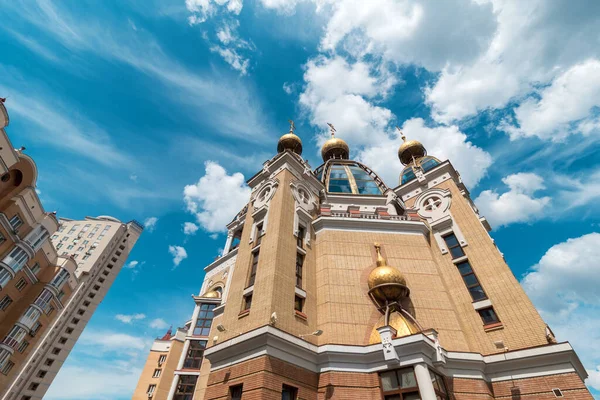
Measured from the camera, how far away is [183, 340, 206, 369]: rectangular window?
76.4ft

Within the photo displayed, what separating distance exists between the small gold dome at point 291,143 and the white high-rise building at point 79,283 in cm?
3822

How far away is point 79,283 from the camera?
6656 centimetres

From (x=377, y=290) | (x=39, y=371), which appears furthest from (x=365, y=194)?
(x=39, y=371)

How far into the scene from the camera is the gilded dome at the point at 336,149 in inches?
1779

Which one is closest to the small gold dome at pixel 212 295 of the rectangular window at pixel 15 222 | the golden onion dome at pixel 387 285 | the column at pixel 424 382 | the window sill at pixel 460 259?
the golden onion dome at pixel 387 285

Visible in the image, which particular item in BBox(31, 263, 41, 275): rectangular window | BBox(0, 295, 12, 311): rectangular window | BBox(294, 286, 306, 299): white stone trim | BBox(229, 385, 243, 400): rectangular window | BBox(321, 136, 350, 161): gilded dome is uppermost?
BBox(321, 136, 350, 161): gilded dome

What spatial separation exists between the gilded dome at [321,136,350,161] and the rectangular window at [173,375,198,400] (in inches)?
1276

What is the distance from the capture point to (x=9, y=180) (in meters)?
32.9

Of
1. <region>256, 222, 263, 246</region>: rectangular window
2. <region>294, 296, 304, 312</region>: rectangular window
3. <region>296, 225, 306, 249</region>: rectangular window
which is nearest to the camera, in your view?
<region>294, 296, 304, 312</region>: rectangular window

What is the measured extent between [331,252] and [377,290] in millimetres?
4025

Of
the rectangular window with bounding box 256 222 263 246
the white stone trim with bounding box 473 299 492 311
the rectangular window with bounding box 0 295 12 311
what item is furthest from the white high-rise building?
the white stone trim with bounding box 473 299 492 311

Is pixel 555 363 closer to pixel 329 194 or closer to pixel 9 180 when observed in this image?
pixel 329 194

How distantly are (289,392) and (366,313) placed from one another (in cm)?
618

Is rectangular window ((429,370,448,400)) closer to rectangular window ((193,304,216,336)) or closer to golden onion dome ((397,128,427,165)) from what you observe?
rectangular window ((193,304,216,336))
